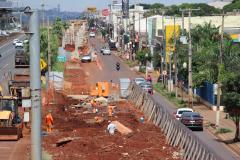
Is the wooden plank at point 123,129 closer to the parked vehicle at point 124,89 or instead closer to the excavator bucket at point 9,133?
the excavator bucket at point 9,133

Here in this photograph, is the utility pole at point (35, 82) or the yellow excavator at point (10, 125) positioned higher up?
the utility pole at point (35, 82)

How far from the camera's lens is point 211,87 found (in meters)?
59.0

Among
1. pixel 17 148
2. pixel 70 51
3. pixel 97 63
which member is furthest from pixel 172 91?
pixel 70 51

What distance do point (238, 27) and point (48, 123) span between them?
69.4 meters

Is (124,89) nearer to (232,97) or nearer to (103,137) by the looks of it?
(103,137)

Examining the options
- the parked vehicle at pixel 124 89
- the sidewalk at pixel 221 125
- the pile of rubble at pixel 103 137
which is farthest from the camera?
the parked vehicle at pixel 124 89

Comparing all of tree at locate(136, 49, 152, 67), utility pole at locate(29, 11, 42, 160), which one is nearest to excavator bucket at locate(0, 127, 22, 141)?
utility pole at locate(29, 11, 42, 160)

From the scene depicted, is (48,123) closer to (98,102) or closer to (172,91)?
(98,102)

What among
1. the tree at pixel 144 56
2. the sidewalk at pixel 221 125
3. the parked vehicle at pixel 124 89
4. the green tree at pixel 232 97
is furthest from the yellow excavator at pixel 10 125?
the tree at pixel 144 56

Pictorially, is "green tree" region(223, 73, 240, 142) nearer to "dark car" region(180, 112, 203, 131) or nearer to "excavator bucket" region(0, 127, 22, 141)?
"dark car" region(180, 112, 203, 131)

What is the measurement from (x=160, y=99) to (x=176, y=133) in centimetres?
3269

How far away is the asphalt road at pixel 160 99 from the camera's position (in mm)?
35953

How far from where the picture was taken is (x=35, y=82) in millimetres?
14312

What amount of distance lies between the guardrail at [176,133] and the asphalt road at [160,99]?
88 centimetres
